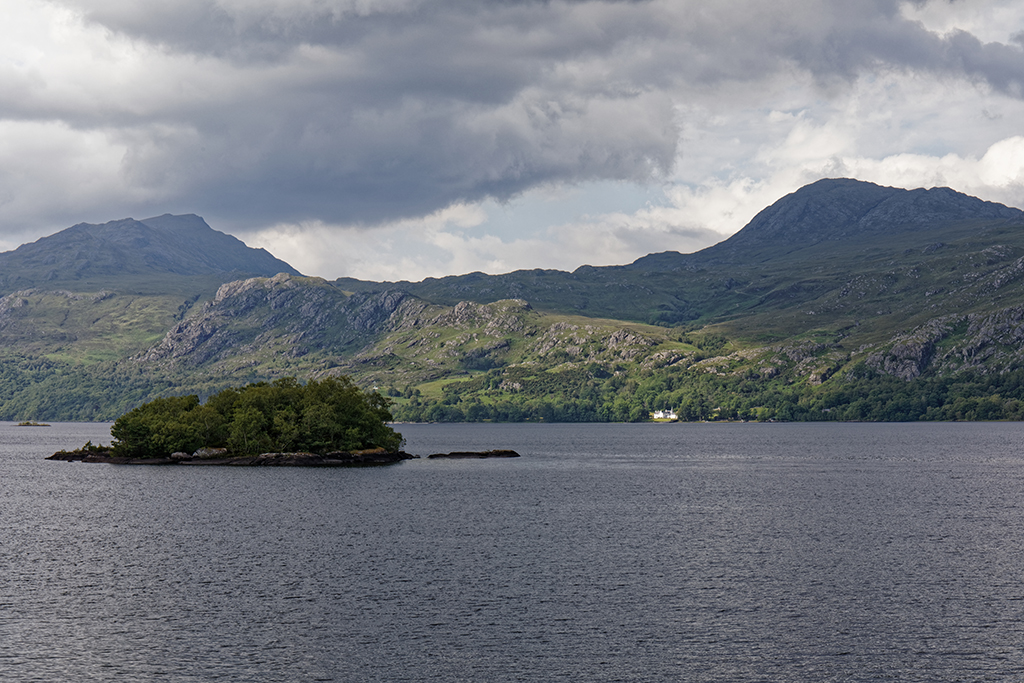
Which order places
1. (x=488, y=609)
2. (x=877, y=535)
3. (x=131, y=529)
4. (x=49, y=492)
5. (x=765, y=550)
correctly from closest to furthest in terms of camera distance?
(x=488, y=609), (x=765, y=550), (x=877, y=535), (x=131, y=529), (x=49, y=492)

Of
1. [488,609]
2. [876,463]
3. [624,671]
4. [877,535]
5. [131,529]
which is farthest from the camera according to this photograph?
[876,463]

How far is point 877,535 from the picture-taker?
92.9m

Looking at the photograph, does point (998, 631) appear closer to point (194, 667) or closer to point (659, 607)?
point (659, 607)

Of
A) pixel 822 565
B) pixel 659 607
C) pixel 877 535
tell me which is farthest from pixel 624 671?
pixel 877 535

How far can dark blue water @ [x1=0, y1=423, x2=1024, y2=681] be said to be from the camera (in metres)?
48.4

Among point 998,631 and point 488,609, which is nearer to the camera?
point 998,631

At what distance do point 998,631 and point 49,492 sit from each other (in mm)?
143320

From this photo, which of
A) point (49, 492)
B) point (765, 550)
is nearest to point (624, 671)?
point (765, 550)

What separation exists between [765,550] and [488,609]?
35.3m

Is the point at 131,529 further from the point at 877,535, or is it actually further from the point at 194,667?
the point at 877,535

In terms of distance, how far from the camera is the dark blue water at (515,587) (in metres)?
48.4

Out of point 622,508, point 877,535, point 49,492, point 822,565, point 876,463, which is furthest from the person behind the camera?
point 876,463

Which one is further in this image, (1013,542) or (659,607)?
(1013,542)

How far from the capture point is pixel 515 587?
223 ft
